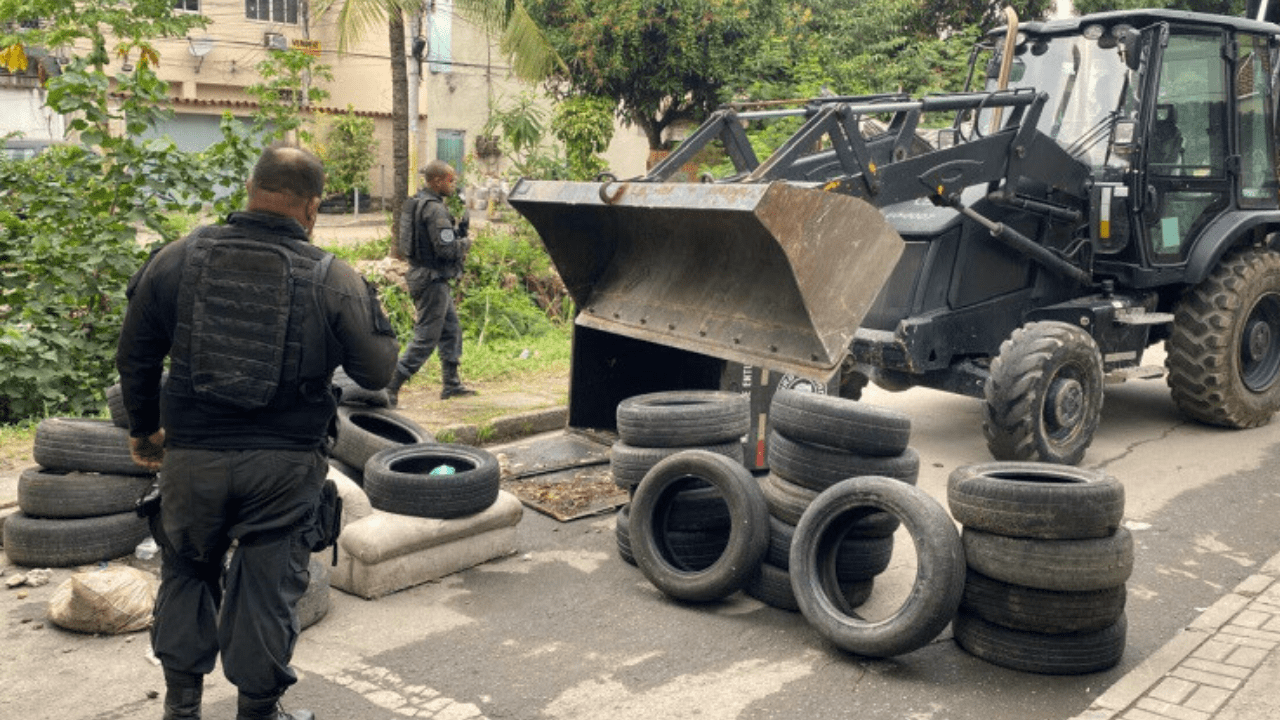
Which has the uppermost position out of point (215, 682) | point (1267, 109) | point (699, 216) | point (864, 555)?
point (1267, 109)

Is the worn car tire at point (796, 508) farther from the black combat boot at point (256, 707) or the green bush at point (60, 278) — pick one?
the green bush at point (60, 278)

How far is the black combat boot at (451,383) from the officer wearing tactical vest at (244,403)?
547cm

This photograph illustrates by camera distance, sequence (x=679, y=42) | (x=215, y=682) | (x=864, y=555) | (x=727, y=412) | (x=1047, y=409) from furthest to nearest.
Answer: (x=679, y=42) < (x=1047, y=409) < (x=727, y=412) < (x=864, y=555) < (x=215, y=682)

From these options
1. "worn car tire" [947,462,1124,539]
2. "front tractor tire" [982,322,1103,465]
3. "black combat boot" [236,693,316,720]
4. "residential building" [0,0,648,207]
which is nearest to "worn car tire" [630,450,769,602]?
"worn car tire" [947,462,1124,539]

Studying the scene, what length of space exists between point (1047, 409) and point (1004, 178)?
159cm

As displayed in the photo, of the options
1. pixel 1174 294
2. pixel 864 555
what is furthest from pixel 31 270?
pixel 1174 294

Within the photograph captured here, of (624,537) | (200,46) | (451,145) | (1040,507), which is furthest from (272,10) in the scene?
(1040,507)

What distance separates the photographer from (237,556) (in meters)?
Answer: 3.85

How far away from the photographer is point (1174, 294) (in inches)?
372

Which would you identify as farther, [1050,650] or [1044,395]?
[1044,395]

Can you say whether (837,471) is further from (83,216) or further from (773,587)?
(83,216)

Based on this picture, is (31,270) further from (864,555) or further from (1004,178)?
(1004,178)

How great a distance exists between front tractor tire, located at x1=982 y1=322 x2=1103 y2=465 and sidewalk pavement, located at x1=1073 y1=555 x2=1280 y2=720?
88.1 inches

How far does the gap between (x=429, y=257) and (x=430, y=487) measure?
12.1 feet
